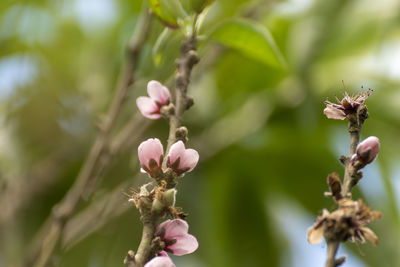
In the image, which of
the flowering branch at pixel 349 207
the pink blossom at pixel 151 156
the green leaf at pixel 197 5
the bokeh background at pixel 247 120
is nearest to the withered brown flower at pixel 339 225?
the flowering branch at pixel 349 207

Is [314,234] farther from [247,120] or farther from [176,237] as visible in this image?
[247,120]

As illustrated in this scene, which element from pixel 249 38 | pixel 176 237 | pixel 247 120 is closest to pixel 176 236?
pixel 176 237

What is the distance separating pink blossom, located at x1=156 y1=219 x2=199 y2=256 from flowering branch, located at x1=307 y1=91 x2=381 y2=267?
0.09 meters

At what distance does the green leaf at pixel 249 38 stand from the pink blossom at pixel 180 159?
0.20m

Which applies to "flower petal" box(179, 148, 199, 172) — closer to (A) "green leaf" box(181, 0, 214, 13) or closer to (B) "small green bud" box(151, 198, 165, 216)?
(B) "small green bud" box(151, 198, 165, 216)

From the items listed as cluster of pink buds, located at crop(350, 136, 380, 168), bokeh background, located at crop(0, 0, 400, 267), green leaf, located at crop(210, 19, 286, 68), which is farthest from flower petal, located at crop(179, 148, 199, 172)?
bokeh background, located at crop(0, 0, 400, 267)

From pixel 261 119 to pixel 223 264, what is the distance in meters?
0.35

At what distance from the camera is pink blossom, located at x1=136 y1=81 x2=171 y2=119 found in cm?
40

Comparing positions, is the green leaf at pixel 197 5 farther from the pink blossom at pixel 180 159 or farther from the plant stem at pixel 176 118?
the pink blossom at pixel 180 159

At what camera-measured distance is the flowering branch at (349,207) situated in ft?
0.88

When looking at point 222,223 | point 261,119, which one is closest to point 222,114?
point 261,119

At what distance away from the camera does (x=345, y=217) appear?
0.89ft

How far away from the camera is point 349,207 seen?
0.89 feet

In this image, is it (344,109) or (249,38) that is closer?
(344,109)
